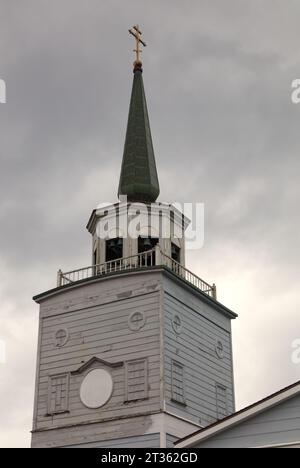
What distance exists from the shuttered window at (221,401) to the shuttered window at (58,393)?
6455 mm

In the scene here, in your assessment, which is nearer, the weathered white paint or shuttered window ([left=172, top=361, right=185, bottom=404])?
the weathered white paint

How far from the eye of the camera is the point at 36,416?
32031 mm

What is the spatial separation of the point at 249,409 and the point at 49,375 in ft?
46.0

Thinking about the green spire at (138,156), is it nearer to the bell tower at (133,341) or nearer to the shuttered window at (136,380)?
the bell tower at (133,341)

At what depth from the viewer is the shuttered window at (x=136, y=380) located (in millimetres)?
29734

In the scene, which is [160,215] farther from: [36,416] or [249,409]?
[249,409]

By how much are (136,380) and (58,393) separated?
12.3ft

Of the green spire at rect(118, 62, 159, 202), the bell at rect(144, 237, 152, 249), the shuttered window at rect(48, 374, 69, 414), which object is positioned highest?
the green spire at rect(118, 62, 159, 202)

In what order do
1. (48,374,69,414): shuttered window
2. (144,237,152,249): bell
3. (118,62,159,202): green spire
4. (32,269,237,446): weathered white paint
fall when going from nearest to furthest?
1. (32,269,237,446): weathered white paint
2. (48,374,69,414): shuttered window
3. (144,237,152,249): bell
4. (118,62,159,202): green spire

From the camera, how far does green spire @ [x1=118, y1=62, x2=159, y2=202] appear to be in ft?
117

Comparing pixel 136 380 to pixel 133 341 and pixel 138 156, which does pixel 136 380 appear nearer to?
pixel 133 341

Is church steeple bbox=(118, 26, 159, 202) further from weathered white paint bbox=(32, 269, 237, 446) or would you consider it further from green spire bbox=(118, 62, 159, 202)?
weathered white paint bbox=(32, 269, 237, 446)

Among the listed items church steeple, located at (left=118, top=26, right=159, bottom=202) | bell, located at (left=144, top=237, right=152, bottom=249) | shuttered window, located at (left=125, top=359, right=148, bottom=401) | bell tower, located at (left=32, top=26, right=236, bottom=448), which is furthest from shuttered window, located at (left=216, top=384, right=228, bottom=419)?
church steeple, located at (left=118, top=26, right=159, bottom=202)

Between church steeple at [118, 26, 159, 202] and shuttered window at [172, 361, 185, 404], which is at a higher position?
church steeple at [118, 26, 159, 202]
